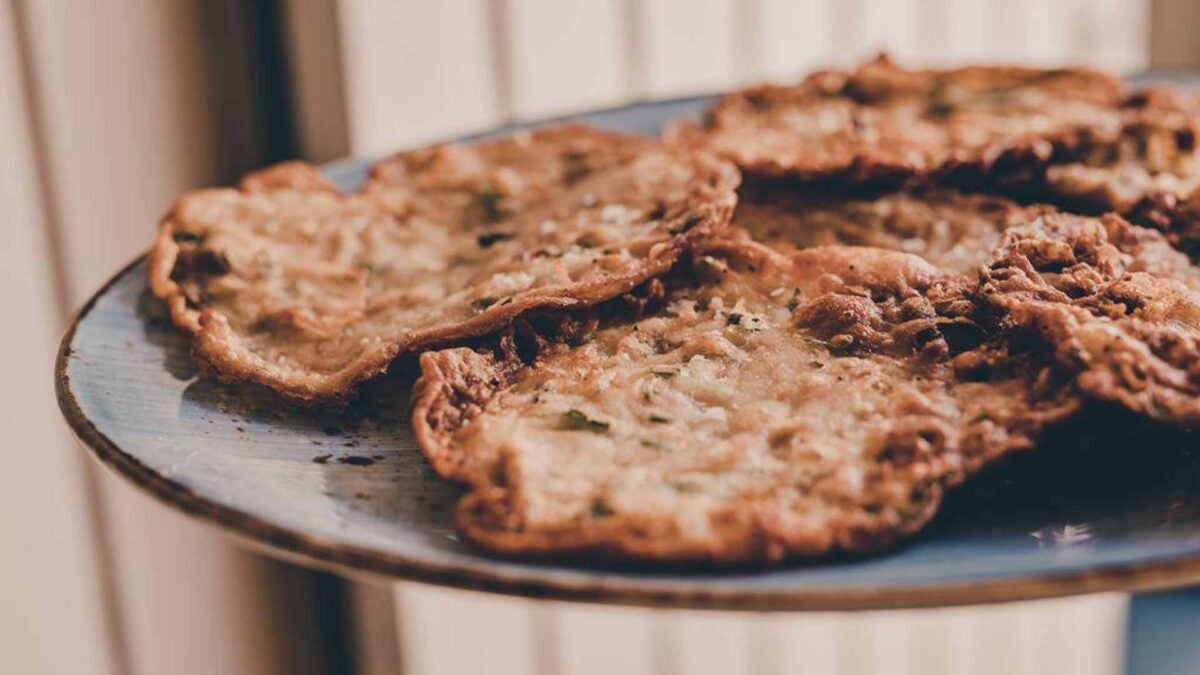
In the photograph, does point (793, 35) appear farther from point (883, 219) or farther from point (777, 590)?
point (777, 590)

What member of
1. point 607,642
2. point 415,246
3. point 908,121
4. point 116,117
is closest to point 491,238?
point 415,246

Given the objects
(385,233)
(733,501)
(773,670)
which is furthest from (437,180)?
(773,670)

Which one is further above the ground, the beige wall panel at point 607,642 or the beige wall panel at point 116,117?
the beige wall panel at point 116,117

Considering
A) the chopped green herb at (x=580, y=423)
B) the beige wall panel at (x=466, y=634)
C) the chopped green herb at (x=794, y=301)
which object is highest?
the chopped green herb at (x=794, y=301)

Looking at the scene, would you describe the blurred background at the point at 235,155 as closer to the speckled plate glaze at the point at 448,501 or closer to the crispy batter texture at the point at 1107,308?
the speckled plate glaze at the point at 448,501

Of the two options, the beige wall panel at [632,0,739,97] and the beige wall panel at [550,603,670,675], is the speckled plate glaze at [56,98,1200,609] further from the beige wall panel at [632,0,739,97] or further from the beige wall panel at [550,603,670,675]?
the beige wall panel at [550,603,670,675]

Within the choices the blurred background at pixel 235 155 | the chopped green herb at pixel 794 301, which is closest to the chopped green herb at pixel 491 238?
the chopped green herb at pixel 794 301

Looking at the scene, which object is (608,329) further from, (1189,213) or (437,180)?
(1189,213)

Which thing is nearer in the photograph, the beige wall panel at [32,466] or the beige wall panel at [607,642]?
the beige wall panel at [32,466]
